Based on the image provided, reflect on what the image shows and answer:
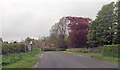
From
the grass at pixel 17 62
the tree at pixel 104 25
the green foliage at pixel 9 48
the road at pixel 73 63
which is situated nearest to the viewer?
the road at pixel 73 63

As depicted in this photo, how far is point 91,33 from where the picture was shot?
66625mm

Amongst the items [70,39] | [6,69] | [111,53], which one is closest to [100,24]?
[111,53]

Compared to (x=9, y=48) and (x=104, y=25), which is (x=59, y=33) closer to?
(x=104, y=25)

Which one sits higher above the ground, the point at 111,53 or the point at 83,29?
the point at 83,29

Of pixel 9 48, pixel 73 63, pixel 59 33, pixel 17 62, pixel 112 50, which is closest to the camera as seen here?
pixel 73 63

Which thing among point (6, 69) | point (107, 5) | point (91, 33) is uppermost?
point (107, 5)

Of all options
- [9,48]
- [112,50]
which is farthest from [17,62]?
[9,48]

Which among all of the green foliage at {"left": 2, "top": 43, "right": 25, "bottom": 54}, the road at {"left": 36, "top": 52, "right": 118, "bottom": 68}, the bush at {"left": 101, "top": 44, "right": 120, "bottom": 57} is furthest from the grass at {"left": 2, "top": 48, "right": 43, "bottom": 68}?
the bush at {"left": 101, "top": 44, "right": 120, "bottom": 57}

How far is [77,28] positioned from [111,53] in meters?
48.3

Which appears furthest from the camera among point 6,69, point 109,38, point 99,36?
point 99,36

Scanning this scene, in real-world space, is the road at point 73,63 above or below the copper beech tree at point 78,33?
below

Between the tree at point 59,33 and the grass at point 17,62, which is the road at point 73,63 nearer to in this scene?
the grass at point 17,62

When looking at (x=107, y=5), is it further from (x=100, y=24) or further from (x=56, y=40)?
(x=56, y=40)

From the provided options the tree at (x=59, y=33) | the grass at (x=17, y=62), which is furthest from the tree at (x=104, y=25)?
the tree at (x=59, y=33)
